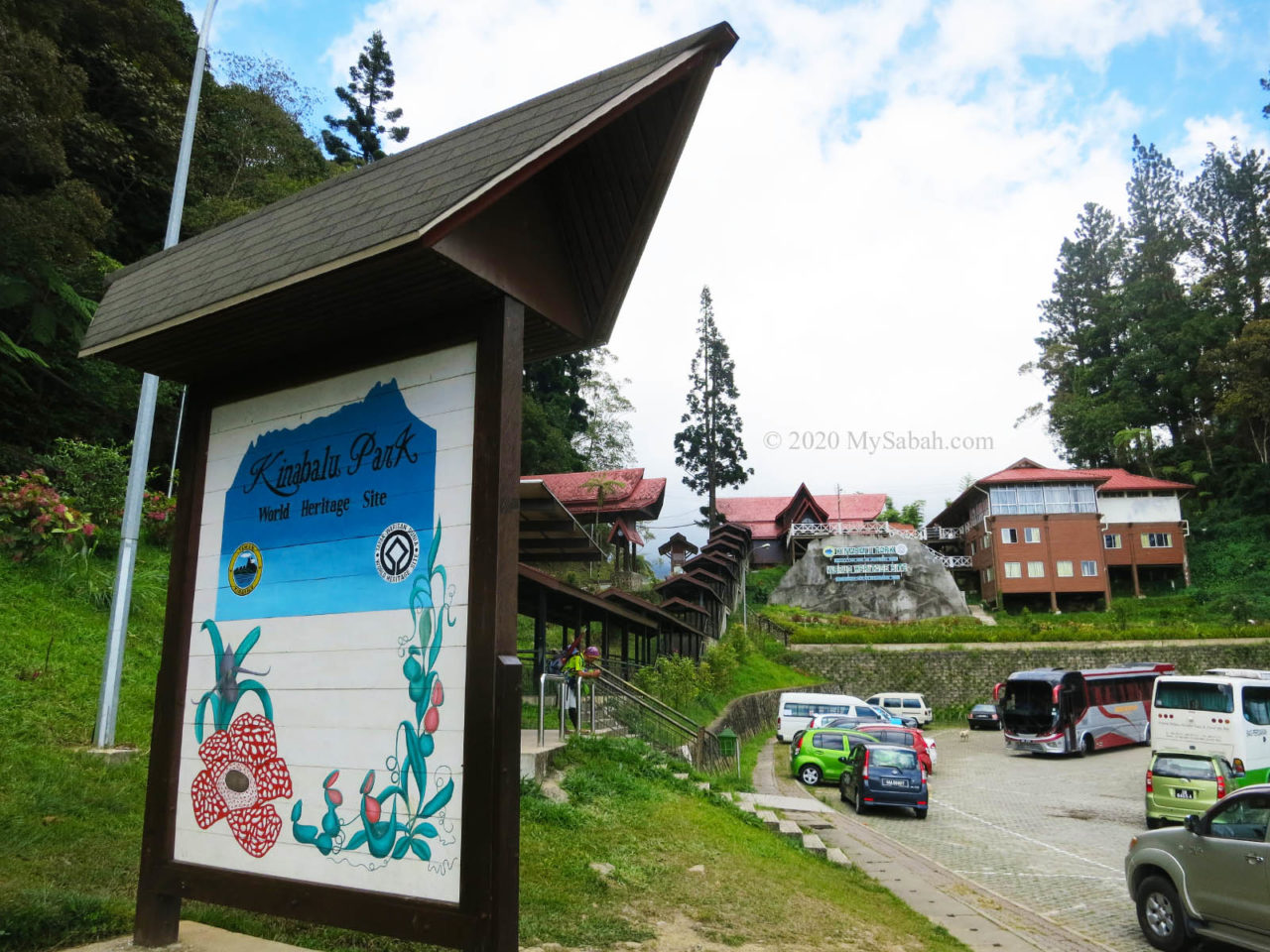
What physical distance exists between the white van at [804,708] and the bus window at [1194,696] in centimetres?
1098

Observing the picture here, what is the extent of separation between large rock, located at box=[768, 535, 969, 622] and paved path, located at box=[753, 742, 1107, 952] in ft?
132

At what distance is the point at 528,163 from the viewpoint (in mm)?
3895

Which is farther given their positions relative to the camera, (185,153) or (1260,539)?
(1260,539)

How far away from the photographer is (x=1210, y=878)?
7668 millimetres

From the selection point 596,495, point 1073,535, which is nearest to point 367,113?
point 596,495

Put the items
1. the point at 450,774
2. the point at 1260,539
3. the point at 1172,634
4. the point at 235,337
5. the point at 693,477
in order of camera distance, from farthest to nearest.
Answer: the point at 693,477
the point at 1260,539
the point at 1172,634
the point at 235,337
the point at 450,774

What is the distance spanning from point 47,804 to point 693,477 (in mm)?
53586

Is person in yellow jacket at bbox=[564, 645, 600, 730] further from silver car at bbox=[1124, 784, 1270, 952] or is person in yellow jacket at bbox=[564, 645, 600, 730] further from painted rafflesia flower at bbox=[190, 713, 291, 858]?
painted rafflesia flower at bbox=[190, 713, 291, 858]

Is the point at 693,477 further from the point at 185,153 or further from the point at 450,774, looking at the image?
the point at 450,774

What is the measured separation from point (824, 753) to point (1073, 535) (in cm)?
3860

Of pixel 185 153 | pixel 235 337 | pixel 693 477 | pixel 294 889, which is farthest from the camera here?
pixel 693 477

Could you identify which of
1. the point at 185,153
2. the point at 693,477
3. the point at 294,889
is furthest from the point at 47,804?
the point at 693,477

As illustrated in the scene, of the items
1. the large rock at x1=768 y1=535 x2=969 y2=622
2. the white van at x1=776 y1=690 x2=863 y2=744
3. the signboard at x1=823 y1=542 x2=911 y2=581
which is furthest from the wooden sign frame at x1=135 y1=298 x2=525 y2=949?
the signboard at x1=823 y1=542 x2=911 y2=581

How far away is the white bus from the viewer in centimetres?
1727
